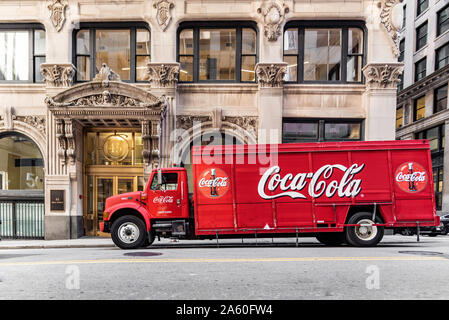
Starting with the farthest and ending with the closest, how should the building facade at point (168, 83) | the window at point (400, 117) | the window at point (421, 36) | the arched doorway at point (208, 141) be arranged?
the window at point (400, 117) → the window at point (421, 36) → the arched doorway at point (208, 141) → the building facade at point (168, 83)

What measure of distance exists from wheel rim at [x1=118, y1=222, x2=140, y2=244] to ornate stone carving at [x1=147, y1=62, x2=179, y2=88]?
7.26 metres

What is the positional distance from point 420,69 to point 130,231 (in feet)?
108

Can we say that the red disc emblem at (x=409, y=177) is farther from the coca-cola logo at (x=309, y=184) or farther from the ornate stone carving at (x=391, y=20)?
the ornate stone carving at (x=391, y=20)

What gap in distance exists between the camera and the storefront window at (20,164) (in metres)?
15.0

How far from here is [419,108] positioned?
1209 inches

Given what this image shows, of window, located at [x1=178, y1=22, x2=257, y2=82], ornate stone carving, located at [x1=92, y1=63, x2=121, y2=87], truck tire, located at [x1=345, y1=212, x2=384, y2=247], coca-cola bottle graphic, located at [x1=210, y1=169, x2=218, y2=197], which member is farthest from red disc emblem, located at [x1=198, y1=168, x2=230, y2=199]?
ornate stone carving, located at [x1=92, y1=63, x2=121, y2=87]

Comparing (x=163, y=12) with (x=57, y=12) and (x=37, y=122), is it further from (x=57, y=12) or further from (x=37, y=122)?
(x=37, y=122)

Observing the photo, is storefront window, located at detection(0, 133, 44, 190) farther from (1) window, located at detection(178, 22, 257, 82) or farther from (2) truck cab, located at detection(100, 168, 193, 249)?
(1) window, located at detection(178, 22, 257, 82)

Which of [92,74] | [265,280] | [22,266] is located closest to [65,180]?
[92,74]

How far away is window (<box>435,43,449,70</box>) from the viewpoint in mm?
27188

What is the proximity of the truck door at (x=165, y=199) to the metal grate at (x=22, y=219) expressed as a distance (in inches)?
313

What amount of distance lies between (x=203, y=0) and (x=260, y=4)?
2638mm

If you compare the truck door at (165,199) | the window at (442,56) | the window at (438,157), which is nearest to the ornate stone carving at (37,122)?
the truck door at (165,199)

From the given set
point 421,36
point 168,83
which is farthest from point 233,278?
point 421,36
